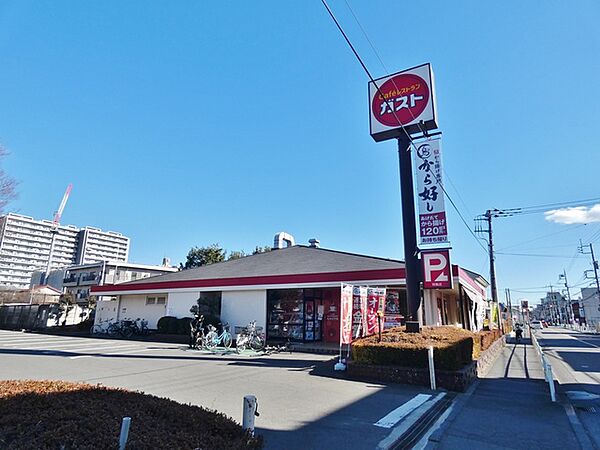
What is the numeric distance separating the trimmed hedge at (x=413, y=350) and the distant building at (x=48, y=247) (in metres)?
54.1

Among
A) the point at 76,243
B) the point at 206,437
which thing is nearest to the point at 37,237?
the point at 76,243

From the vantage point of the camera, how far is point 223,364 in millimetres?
11492

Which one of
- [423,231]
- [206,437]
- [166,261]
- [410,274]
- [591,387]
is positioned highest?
[166,261]

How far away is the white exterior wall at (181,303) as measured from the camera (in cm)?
1964

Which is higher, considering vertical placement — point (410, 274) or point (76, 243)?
point (76, 243)

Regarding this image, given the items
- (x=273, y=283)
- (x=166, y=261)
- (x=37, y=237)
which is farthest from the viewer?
(x=37, y=237)

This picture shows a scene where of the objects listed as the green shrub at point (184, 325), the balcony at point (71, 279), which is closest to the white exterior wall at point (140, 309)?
the green shrub at point (184, 325)

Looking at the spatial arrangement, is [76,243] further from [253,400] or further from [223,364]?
[253,400]

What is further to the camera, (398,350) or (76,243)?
(76,243)

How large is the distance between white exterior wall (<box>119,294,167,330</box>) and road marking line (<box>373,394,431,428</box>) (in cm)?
1740

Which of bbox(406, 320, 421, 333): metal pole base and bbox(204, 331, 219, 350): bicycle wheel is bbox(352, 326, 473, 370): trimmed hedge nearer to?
bbox(406, 320, 421, 333): metal pole base

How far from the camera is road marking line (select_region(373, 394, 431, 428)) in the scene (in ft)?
18.2

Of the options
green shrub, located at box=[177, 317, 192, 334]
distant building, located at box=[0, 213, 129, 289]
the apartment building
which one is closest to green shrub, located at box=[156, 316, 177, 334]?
green shrub, located at box=[177, 317, 192, 334]

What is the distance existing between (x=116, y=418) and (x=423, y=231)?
34.5ft
